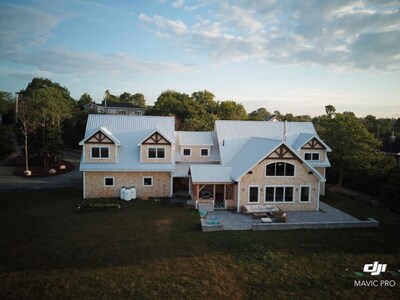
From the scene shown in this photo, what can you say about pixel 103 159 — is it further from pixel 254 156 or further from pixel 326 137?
pixel 326 137

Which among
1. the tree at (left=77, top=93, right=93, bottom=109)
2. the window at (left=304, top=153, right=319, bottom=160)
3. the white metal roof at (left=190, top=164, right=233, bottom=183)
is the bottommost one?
the white metal roof at (left=190, top=164, right=233, bottom=183)

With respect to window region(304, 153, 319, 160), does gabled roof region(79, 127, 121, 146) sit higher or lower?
higher

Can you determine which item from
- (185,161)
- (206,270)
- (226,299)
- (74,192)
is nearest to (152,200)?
(185,161)

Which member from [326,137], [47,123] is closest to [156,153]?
[326,137]

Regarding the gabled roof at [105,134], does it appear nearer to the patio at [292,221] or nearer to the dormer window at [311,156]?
the patio at [292,221]

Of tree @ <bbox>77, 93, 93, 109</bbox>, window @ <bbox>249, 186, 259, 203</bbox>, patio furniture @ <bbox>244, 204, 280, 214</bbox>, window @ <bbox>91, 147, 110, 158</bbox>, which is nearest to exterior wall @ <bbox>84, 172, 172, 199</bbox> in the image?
window @ <bbox>91, 147, 110, 158</bbox>

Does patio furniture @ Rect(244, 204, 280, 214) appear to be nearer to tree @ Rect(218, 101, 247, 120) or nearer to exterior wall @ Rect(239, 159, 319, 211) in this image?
exterior wall @ Rect(239, 159, 319, 211)

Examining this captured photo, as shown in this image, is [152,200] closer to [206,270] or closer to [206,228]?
[206,228]
